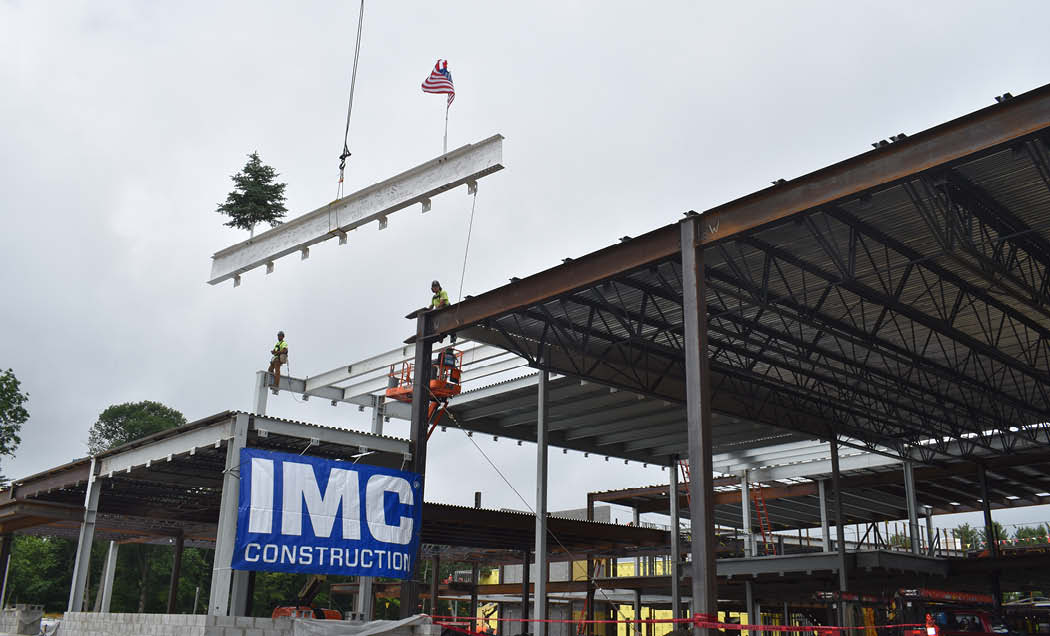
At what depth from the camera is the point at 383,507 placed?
21.5m

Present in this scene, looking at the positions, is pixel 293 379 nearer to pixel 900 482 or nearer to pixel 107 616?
pixel 107 616

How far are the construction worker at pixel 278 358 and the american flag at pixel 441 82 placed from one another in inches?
489

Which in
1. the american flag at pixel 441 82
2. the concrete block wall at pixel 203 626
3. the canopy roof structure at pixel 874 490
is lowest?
the concrete block wall at pixel 203 626

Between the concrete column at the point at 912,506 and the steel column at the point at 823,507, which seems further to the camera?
the steel column at the point at 823,507

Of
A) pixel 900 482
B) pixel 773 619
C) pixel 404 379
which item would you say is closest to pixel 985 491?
pixel 900 482

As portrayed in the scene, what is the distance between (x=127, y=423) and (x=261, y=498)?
7216 cm

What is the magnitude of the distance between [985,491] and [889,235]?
2067 cm

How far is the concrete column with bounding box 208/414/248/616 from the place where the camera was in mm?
18281

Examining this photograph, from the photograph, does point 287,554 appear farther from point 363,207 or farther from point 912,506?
point 912,506

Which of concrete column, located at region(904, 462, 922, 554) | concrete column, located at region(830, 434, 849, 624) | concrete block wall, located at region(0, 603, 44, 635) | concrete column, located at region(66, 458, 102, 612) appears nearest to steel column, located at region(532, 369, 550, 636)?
concrete column, located at region(830, 434, 849, 624)

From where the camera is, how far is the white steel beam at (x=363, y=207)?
2084 centimetres

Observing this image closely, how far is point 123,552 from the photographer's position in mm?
73000

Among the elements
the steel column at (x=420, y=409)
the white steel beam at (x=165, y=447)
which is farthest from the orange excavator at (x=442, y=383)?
the white steel beam at (x=165, y=447)

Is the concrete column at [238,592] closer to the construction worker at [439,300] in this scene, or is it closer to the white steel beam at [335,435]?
the white steel beam at [335,435]
